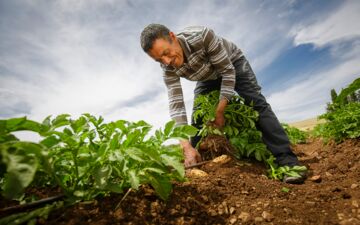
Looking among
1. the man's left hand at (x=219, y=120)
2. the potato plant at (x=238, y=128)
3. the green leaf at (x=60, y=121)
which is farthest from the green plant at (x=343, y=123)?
the green leaf at (x=60, y=121)

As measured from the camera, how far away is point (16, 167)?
113 centimetres

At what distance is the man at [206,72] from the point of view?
3035mm

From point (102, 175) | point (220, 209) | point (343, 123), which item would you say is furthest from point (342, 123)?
point (102, 175)

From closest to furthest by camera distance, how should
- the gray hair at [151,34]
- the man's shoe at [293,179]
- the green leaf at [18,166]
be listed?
the green leaf at [18,166] < the man's shoe at [293,179] < the gray hair at [151,34]

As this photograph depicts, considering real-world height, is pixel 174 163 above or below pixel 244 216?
above

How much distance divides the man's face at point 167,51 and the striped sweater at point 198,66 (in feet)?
0.50

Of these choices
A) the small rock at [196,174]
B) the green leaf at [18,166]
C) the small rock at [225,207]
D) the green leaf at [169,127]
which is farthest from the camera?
the small rock at [196,174]

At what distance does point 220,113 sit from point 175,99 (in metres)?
0.61

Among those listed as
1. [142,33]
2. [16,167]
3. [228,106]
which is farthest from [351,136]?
[16,167]

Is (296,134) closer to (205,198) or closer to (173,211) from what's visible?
(205,198)

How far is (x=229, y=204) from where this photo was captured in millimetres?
1947

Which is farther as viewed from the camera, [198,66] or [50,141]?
[198,66]

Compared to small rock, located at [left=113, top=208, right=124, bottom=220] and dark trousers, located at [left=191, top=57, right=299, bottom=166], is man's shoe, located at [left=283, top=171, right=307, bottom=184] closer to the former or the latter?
dark trousers, located at [left=191, top=57, right=299, bottom=166]

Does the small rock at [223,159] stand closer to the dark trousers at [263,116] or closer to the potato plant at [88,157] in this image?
the dark trousers at [263,116]
